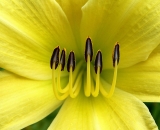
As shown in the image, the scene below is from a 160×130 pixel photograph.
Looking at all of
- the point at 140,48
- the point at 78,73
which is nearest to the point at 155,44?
the point at 140,48

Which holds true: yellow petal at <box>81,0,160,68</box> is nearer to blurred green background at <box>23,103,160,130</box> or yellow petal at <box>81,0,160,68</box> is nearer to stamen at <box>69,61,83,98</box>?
stamen at <box>69,61,83,98</box>

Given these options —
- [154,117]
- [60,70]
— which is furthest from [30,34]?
[154,117]

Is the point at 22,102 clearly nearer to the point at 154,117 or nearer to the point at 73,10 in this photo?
the point at 73,10

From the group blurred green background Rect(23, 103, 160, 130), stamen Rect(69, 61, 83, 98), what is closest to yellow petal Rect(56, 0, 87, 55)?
stamen Rect(69, 61, 83, 98)

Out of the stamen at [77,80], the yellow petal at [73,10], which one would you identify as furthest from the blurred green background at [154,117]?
the yellow petal at [73,10]

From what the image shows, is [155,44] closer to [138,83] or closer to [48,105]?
[138,83]
